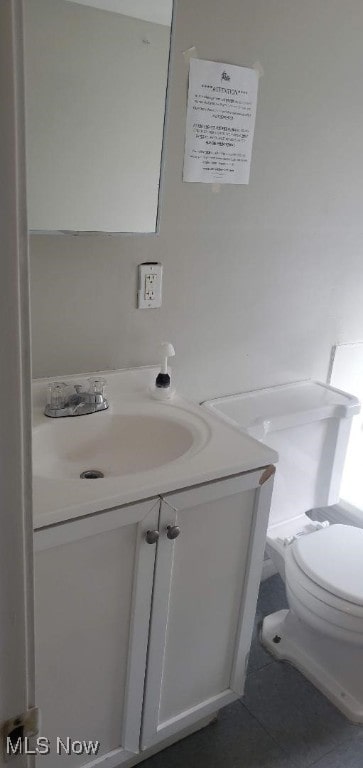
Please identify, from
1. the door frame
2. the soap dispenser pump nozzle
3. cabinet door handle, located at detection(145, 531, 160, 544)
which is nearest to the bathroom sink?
the soap dispenser pump nozzle

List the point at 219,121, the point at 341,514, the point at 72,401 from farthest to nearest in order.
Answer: the point at 341,514
the point at 219,121
the point at 72,401

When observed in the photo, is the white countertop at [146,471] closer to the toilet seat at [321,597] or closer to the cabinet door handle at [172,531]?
the cabinet door handle at [172,531]

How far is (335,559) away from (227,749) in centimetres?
58

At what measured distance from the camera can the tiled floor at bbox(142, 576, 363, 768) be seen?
1487 millimetres

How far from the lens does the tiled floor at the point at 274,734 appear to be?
58.6 inches

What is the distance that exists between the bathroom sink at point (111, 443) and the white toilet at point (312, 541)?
→ 0.60 ft

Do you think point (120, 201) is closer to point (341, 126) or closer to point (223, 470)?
point (223, 470)

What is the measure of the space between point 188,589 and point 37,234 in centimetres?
86

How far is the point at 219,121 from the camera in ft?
4.93

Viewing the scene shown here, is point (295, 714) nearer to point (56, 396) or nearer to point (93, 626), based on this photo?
point (93, 626)

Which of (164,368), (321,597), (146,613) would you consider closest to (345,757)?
(321,597)

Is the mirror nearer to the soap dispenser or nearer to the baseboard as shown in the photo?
the soap dispenser

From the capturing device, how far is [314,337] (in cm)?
201

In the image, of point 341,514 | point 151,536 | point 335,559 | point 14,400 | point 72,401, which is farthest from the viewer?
point 341,514
